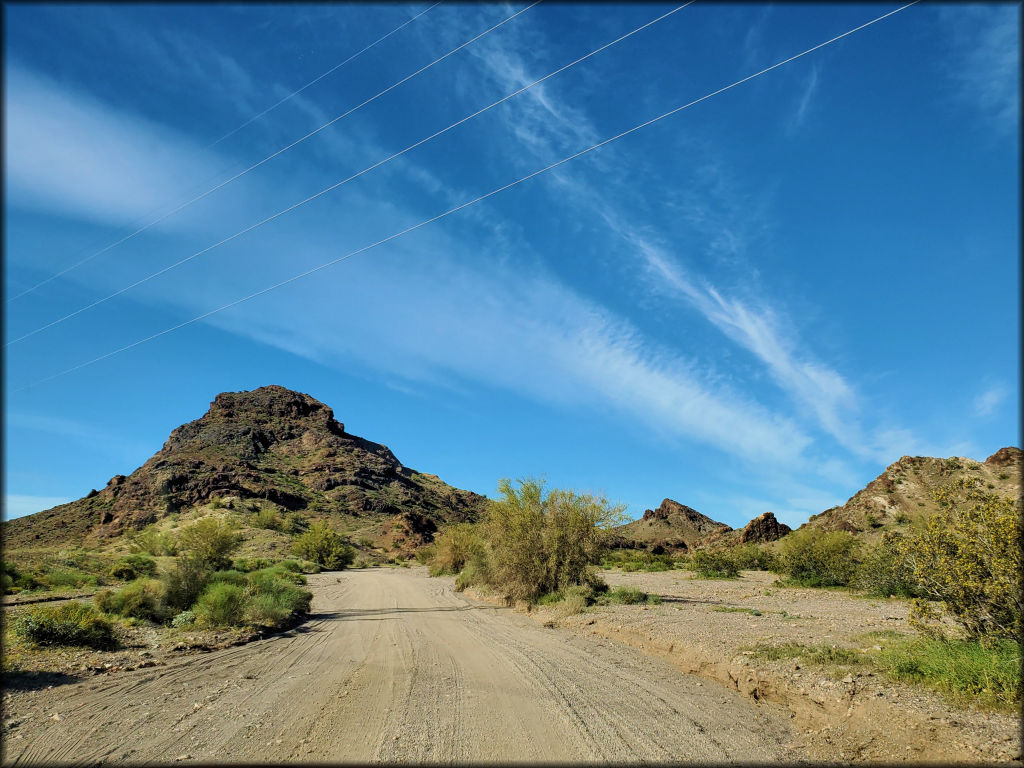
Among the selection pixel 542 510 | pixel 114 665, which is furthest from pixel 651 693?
pixel 542 510

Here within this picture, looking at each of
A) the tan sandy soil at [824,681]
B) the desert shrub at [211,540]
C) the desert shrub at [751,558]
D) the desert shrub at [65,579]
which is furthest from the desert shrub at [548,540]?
the desert shrub at [751,558]

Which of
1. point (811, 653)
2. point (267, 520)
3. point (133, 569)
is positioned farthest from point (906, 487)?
point (267, 520)

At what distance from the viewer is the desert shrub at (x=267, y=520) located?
2886 inches

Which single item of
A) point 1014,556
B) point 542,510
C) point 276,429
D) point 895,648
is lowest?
point 895,648

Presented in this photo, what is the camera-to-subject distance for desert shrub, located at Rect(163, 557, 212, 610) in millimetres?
17194

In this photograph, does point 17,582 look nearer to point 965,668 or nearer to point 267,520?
point 965,668

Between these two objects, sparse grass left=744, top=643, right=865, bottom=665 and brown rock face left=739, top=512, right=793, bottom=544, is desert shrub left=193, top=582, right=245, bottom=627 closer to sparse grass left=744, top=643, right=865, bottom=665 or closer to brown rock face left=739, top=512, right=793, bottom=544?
sparse grass left=744, top=643, right=865, bottom=665

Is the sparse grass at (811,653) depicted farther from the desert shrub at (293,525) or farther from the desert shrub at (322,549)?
the desert shrub at (293,525)

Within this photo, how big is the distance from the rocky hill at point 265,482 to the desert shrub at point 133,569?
54.7 m

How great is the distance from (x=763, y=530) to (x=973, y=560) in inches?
3153

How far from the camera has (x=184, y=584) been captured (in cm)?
1750

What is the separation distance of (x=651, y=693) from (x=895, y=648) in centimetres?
507

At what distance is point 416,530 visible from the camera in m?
91.8

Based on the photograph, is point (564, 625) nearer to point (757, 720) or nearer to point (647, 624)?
point (647, 624)
